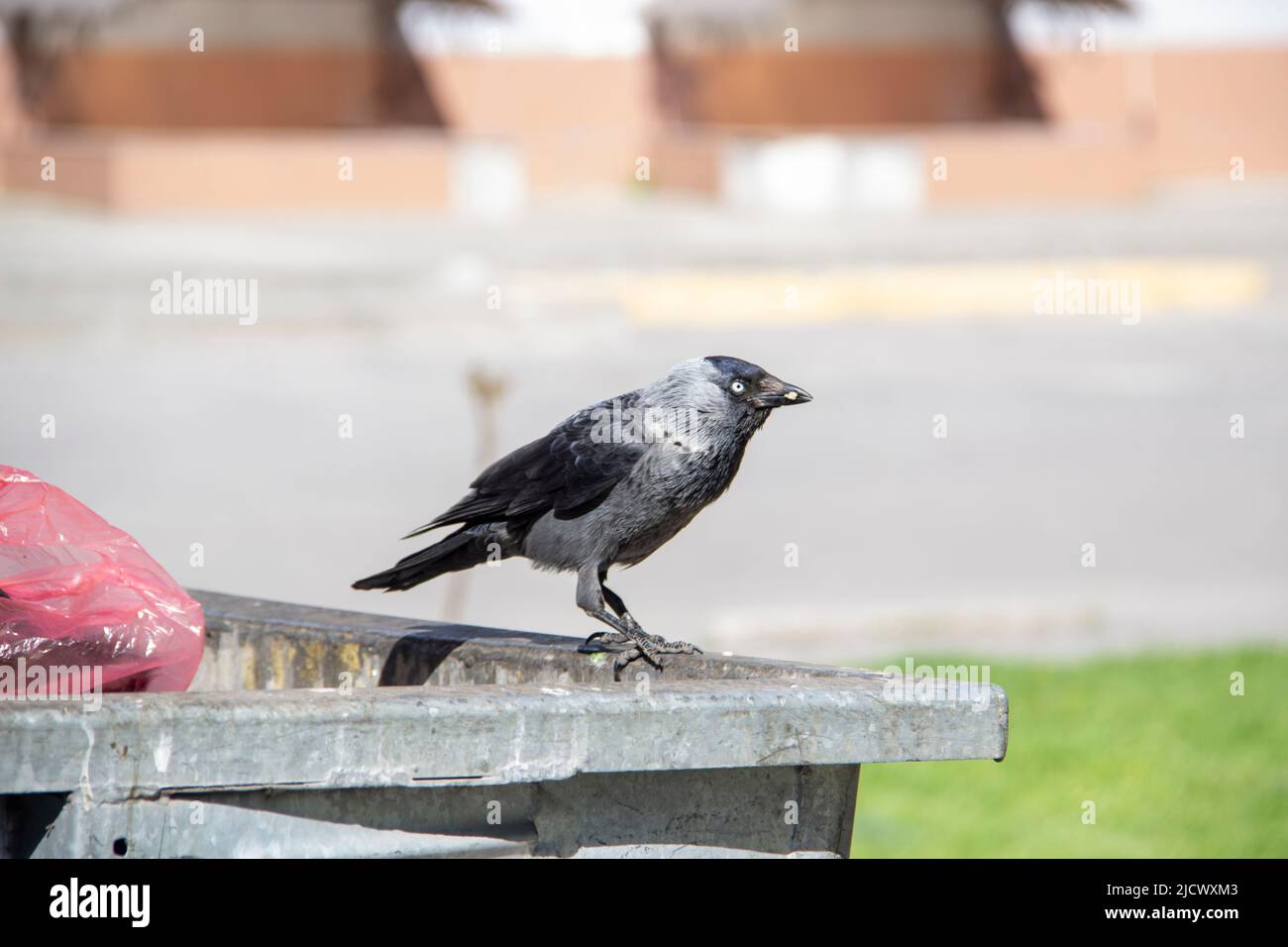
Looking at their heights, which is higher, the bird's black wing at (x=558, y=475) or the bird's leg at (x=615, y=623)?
the bird's black wing at (x=558, y=475)

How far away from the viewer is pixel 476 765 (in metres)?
2.46

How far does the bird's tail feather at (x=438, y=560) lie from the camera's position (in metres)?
3.86

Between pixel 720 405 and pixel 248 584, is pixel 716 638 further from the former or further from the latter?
pixel 720 405

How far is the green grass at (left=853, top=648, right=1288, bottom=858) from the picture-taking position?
5.83 meters

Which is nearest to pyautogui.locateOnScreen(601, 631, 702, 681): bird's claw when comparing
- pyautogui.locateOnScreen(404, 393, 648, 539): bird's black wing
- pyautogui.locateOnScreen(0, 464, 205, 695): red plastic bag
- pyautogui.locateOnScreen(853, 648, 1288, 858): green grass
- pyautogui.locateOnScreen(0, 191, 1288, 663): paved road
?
pyautogui.locateOnScreen(404, 393, 648, 539): bird's black wing

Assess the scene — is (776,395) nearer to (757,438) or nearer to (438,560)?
(438,560)

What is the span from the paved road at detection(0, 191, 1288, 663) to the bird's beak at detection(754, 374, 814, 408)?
155 inches

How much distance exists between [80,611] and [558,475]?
1.15 m

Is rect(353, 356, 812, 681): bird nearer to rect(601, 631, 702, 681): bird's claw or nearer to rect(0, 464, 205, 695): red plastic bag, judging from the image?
rect(601, 631, 702, 681): bird's claw

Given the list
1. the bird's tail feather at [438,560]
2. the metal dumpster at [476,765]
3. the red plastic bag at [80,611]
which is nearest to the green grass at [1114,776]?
the bird's tail feather at [438,560]

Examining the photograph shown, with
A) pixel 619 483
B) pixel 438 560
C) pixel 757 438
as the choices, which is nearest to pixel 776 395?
pixel 619 483

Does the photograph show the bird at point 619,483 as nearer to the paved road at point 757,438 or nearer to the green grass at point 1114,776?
the green grass at point 1114,776

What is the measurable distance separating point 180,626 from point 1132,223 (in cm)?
2266

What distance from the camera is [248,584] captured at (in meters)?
8.65
